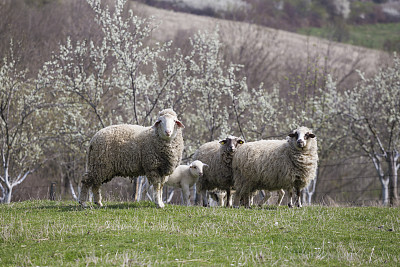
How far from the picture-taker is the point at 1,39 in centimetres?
3122

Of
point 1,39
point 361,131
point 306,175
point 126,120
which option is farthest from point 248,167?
point 1,39

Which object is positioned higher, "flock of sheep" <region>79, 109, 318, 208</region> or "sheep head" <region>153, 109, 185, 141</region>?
"sheep head" <region>153, 109, 185, 141</region>

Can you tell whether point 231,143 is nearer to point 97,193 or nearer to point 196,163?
point 196,163

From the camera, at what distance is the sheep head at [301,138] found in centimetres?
1189

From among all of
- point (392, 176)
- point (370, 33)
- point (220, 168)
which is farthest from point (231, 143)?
point (370, 33)

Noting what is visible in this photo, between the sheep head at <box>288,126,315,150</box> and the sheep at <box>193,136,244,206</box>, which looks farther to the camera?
the sheep at <box>193,136,244,206</box>

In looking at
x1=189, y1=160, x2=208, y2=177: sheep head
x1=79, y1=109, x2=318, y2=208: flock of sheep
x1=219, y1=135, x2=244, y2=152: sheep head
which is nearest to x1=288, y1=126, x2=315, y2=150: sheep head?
x1=79, y1=109, x2=318, y2=208: flock of sheep

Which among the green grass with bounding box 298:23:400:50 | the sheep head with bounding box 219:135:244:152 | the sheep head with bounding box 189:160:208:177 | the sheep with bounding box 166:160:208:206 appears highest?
the green grass with bounding box 298:23:400:50

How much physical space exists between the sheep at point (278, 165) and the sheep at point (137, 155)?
7.29 feet

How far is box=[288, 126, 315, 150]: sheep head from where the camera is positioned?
39.0ft

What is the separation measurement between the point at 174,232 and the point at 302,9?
265 ft

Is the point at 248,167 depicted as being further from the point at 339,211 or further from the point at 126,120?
the point at 126,120

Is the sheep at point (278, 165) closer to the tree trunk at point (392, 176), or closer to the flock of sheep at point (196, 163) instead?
the flock of sheep at point (196, 163)

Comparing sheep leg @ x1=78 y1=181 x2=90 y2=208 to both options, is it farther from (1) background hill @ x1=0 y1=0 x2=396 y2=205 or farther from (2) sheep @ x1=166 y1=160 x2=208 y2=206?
(1) background hill @ x1=0 y1=0 x2=396 y2=205
